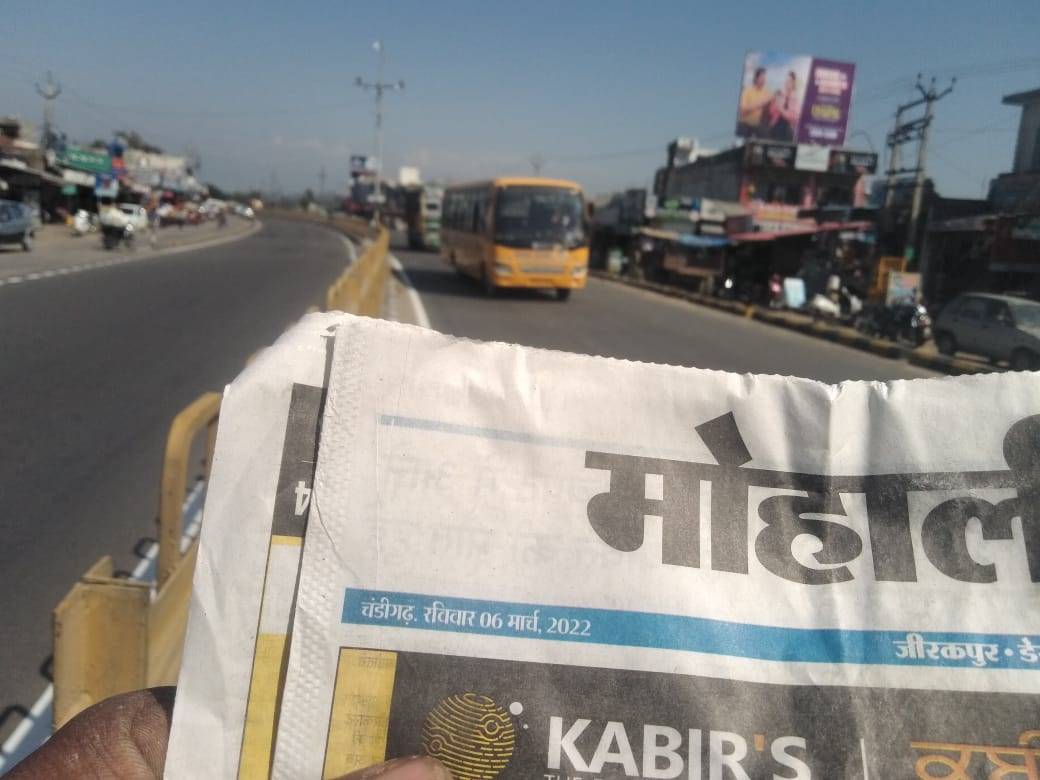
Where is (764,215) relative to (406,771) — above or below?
above

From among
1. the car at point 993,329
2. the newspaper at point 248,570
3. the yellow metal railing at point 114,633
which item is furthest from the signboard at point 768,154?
the newspaper at point 248,570

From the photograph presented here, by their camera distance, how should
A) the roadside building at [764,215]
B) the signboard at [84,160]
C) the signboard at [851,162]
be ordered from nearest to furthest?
the roadside building at [764,215] < the signboard at [84,160] < the signboard at [851,162]

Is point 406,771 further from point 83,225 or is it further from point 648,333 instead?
point 83,225

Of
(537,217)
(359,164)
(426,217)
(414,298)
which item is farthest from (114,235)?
(359,164)

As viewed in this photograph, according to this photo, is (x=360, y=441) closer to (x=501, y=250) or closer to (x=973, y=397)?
(x=973, y=397)

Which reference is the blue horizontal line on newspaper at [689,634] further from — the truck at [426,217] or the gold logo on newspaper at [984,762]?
the truck at [426,217]

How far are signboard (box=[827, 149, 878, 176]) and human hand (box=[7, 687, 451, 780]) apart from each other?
50.4m

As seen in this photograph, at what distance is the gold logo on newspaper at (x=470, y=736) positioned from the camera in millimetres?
1280

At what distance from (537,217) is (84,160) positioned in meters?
29.1

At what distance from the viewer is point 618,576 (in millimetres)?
1345

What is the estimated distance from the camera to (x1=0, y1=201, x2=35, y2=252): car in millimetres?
16875

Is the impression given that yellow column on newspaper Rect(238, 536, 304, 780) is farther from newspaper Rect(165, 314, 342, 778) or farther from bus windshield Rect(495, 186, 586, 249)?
bus windshield Rect(495, 186, 586, 249)

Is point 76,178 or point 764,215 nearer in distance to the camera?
point 76,178

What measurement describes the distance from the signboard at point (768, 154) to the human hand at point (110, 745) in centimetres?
4797
